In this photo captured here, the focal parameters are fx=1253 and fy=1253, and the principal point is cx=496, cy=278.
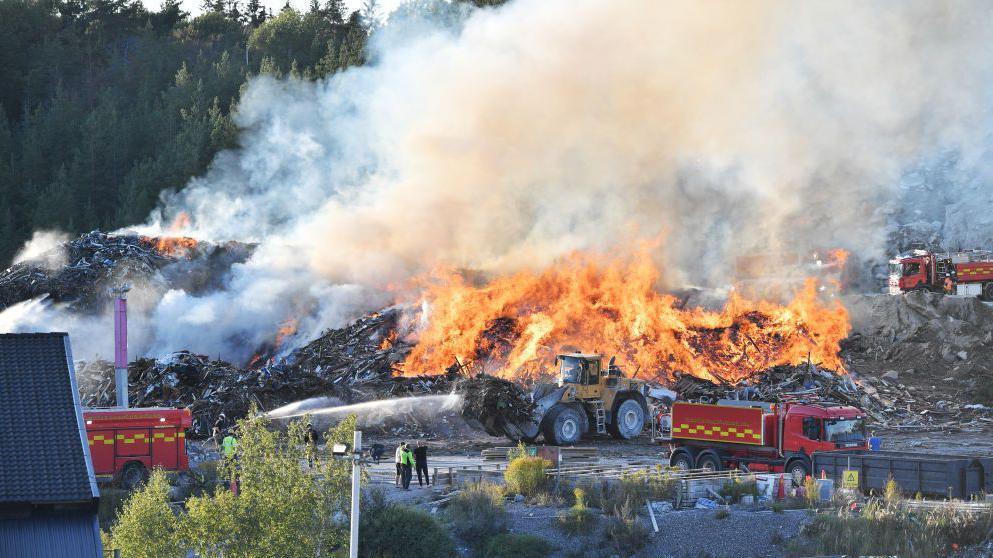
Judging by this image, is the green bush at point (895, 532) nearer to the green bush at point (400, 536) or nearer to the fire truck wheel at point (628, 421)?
the green bush at point (400, 536)

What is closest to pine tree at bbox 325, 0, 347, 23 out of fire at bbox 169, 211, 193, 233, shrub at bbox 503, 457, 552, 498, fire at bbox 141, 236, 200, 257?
fire at bbox 169, 211, 193, 233

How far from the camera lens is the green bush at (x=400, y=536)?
21.7m

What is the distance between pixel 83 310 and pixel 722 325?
22948mm

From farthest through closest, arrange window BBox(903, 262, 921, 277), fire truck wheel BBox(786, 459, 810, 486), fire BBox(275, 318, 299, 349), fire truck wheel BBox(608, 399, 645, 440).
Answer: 1. window BBox(903, 262, 921, 277)
2. fire BBox(275, 318, 299, 349)
3. fire truck wheel BBox(608, 399, 645, 440)
4. fire truck wheel BBox(786, 459, 810, 486)

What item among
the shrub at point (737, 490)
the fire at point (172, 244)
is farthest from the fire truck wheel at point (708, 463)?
the fire at point (172, 244)

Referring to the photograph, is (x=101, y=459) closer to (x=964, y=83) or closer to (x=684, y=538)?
(x=684, y=538)

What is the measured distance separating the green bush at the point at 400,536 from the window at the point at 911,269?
3122 centimetres

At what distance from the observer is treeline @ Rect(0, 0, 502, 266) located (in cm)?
7762

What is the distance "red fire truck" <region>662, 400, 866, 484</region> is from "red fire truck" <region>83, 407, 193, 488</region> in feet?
37.7

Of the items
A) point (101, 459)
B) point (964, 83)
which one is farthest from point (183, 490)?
point (964, 83)

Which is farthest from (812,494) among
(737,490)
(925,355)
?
(925,355)

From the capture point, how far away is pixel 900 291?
159 ft

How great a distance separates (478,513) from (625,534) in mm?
3025

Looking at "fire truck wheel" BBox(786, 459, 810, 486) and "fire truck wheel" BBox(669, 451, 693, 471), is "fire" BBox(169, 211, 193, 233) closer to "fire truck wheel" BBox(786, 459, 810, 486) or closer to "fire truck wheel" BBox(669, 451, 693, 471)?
"fire truck wheel" BBox(669, 451, 693, 471)
